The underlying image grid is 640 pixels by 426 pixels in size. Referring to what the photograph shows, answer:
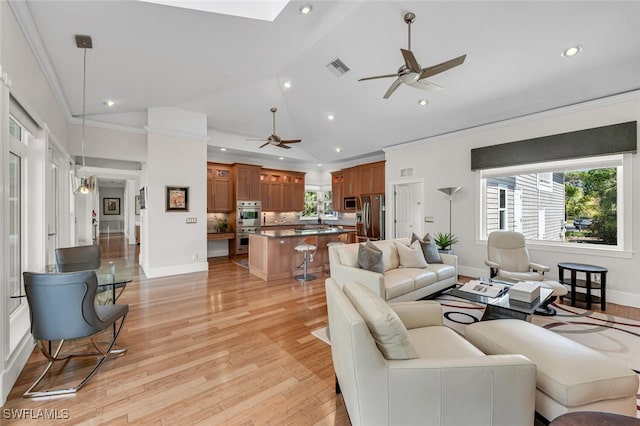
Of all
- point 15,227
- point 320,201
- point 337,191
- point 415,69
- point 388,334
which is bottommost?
point 388,334

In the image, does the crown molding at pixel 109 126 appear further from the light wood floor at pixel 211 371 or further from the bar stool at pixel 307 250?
the bar stool at pixel 307 250

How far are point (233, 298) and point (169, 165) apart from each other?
3.26 meters

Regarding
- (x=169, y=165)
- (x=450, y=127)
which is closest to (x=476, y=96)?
(x=450, y=127)

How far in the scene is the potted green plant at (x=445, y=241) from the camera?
5396 millimetres

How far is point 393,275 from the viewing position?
3783mm

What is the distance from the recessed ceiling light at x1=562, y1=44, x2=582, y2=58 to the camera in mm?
3321

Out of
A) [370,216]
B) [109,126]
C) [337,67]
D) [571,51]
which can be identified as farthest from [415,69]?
[109,126]

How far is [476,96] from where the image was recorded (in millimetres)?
4562

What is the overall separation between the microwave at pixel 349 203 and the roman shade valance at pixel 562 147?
3663 mm

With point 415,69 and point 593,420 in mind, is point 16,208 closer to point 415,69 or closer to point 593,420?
point 415,69

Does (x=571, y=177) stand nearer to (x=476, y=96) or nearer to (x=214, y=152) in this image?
(x=476, y=96)

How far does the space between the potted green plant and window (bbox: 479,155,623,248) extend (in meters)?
0.57

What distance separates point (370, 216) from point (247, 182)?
12.4 feet

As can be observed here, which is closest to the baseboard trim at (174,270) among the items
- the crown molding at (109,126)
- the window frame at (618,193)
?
the crown molding at (109,126)
